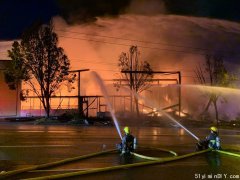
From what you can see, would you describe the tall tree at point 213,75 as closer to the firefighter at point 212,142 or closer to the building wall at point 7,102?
the building wall at point 7,102

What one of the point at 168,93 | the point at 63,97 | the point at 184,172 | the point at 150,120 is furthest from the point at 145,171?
the point at 63,97

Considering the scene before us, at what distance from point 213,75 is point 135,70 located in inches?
334

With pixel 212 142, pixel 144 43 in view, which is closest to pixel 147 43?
pixel 144 43

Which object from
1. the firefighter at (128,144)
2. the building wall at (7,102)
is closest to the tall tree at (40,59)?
the building wall at (7,102)

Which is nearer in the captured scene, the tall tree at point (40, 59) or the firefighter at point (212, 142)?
the firefighter at point (212, 142)

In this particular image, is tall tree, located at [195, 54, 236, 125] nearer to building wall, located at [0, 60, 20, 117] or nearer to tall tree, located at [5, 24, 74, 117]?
tall tree, located at [5, 24, 74, 117]

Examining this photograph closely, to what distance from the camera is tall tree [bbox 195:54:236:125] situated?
44125mm

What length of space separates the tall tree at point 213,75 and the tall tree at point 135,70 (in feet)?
21.5

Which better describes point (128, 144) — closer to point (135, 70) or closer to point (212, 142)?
point (212, 142)

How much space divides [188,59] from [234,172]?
4459 centimetres

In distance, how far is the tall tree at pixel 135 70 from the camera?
154 ft

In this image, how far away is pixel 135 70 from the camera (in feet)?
159

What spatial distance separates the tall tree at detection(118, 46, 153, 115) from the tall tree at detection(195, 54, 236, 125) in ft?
21.5

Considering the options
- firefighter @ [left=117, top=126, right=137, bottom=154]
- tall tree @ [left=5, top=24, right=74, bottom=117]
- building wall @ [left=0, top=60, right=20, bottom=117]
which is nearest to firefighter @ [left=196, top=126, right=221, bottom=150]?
firefighter @ [left=117, top=126, right=137, bottom=154]
